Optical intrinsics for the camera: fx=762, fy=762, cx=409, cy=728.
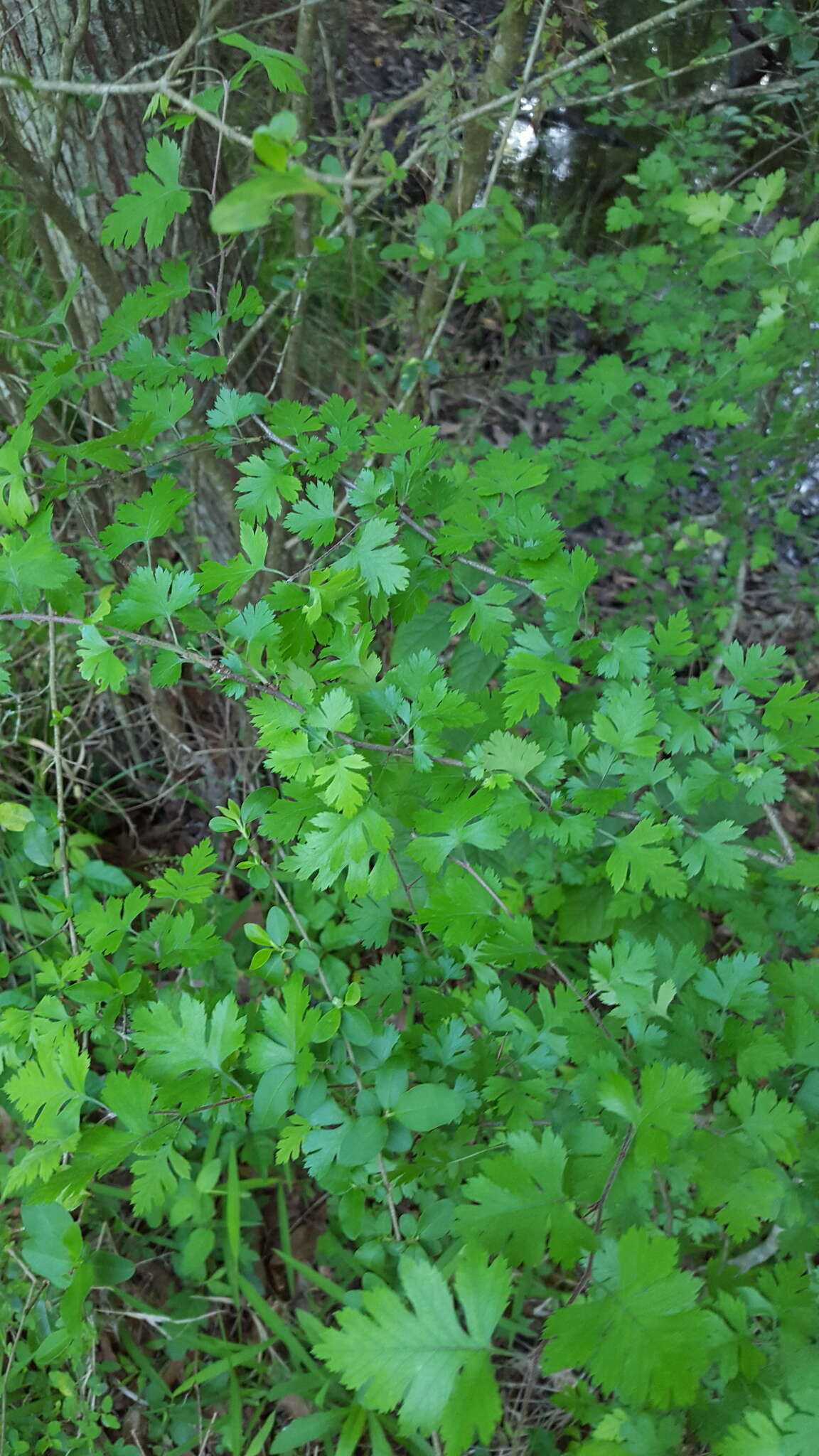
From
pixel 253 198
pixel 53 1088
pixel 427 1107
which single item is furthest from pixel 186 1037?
pixel 253 198

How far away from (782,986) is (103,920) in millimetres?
972

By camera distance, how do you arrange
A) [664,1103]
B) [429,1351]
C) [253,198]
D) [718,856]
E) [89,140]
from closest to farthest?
[253,198] < [429,1351] < [664,1103] < [718,856] < [89,140]

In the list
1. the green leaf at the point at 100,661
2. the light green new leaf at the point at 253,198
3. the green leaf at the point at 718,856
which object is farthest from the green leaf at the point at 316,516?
the green leaf at the point at 718,856

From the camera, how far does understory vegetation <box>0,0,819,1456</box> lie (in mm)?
880

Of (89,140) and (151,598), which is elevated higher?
(89,140)

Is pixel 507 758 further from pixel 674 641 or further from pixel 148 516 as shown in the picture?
pixel 148 516

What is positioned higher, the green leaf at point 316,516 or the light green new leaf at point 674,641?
the green leaf at point 316,516

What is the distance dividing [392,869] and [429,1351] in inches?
18.6

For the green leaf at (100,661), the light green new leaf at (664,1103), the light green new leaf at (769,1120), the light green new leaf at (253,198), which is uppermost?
the light green new leaf at (253,198)

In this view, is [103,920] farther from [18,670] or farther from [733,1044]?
[18,670]

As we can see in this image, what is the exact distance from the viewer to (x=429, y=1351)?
2.32ft

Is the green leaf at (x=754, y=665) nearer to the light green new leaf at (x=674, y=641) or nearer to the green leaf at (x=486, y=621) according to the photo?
the light green new leaf at (x=674, y=641)

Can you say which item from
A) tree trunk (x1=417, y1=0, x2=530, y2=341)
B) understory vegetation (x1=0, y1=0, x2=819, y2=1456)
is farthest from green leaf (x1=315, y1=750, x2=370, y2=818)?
tree trunk (x1=417, y1=0, x2=530, y2=341)

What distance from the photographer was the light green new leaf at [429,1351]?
688 millimetres
